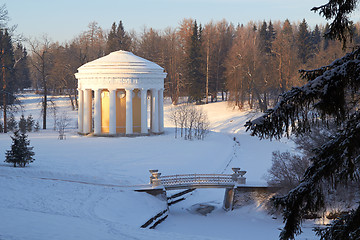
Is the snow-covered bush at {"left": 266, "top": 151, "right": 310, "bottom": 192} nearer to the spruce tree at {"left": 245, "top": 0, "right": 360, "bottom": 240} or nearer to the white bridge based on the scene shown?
the white bridge

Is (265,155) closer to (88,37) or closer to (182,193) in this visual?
(182,193)

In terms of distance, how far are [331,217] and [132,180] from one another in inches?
381

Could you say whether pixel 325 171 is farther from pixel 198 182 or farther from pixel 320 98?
pixel 198 182

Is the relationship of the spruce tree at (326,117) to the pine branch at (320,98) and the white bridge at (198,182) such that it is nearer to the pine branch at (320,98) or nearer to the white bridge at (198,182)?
the pine branch at (320,98)

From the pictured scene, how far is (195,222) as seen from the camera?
64.6 feet

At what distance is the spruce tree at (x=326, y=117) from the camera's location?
17.7 ft

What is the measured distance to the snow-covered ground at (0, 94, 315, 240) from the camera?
46.8ft

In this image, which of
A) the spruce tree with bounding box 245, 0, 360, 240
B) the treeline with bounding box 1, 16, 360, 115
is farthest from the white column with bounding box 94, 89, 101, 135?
the spruce tree with bounding box 245, 0, 360, 240

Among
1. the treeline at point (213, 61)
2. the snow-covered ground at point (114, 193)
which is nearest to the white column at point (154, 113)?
the snow-covered ground at point (114, 193)

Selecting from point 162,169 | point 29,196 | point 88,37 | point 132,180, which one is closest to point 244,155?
point 162,169

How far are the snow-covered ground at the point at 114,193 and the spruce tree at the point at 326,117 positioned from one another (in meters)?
8.45

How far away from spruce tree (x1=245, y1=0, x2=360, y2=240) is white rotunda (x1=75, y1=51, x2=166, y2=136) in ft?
103

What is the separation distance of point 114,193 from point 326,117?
16029mm

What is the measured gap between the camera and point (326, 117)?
5.62 meters
